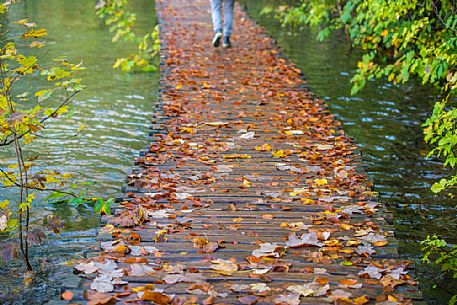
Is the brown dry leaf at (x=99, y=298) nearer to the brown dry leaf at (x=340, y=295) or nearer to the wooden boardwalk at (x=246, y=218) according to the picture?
the wooden boardwalk at (x=246, y=218)

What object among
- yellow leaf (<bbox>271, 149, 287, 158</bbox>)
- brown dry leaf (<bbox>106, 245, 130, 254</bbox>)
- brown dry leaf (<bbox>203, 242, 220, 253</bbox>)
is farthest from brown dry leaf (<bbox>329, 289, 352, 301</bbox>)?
yellow leaf (<bbox>271, 149, 287, 158</bbox>)

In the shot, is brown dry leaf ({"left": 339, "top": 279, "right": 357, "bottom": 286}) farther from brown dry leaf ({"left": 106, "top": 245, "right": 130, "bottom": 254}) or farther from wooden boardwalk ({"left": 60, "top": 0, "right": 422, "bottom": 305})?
brown dry leaf ({"left": 106, "top": 245, "right": 130, "bottom": 254})

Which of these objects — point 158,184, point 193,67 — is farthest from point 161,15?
point 158,184

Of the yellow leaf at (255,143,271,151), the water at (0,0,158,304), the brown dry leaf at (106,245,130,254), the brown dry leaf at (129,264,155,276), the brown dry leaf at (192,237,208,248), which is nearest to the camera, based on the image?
the brown dry leaf at (129,264,155,276)

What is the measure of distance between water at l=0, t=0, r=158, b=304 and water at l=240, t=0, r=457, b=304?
9.04 feet

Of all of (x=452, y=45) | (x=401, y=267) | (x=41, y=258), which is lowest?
(x=41, y=258)

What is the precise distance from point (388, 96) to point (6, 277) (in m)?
7.78

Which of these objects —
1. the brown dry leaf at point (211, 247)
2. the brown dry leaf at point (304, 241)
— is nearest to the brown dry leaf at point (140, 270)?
the brown dry leaf at point (211, 247)

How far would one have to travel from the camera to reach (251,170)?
5.80m

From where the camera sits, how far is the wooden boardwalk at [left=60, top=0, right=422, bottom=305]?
3.68 metres

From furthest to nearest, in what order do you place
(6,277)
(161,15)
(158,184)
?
(161,15)
(158,184)
(6,277)

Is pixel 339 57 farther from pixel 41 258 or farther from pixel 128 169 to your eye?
pixel 41 258

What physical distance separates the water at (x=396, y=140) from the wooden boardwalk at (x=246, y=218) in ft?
2.74

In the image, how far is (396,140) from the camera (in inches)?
359
